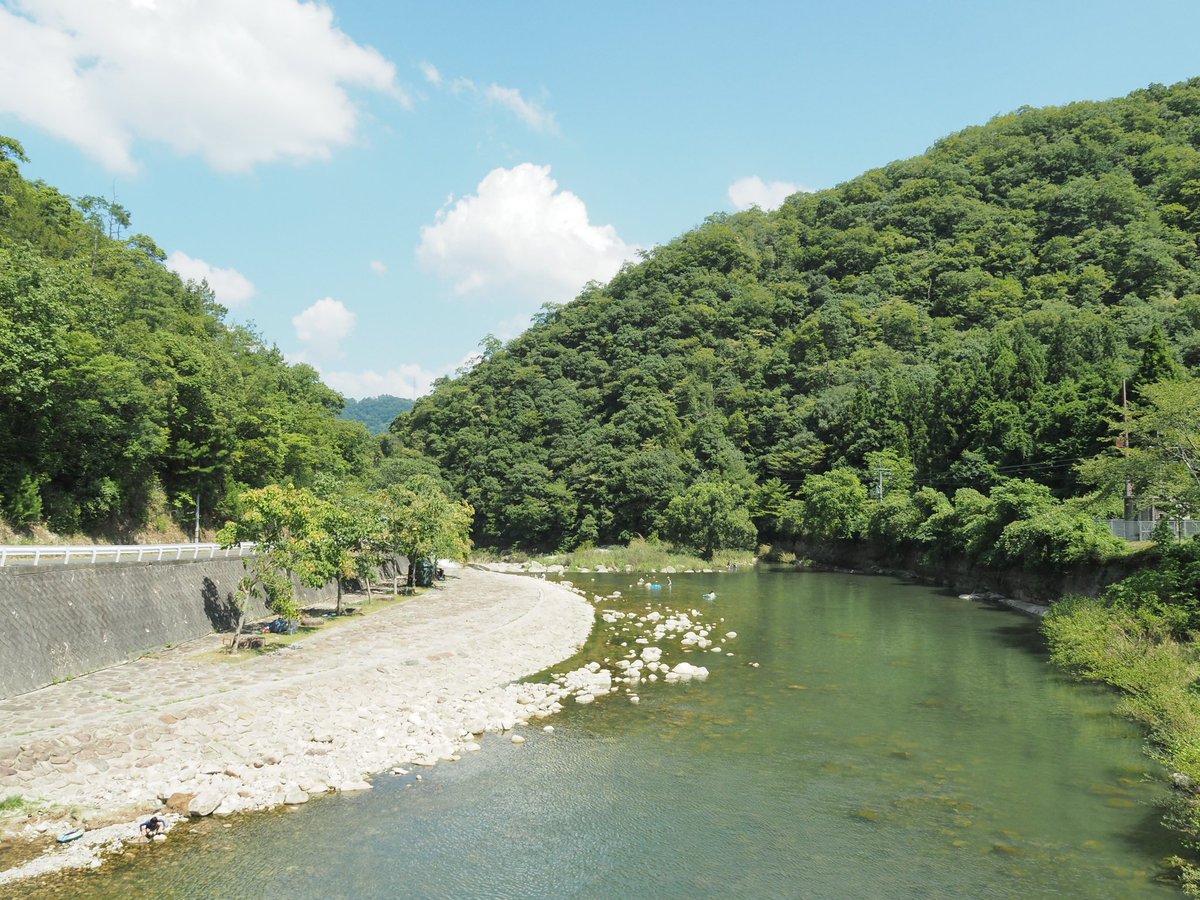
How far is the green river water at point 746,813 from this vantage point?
12164 mm

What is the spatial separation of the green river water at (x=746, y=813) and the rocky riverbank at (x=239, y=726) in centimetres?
85

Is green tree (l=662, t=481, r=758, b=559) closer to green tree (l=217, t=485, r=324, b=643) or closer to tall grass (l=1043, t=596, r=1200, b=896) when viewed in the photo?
tall grass (l=1043, t=596, r=1200, b=896)

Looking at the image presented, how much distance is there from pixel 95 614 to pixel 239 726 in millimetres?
7373

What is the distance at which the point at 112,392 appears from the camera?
35.0m

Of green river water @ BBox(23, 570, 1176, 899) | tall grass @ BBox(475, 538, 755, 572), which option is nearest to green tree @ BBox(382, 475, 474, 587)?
green river water @ BBox(23, 570, 1176, 899)

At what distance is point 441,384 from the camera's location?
128375 millimetres

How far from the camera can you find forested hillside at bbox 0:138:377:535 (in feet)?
104

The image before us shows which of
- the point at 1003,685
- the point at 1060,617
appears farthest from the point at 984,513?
the point at 1003,685

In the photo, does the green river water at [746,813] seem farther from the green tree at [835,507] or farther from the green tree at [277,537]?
the green tree at [835,507]

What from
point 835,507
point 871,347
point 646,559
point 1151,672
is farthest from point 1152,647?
point 871,347

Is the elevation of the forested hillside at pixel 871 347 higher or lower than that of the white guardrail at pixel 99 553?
higher

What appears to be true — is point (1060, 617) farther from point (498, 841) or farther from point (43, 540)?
point (43, 540)

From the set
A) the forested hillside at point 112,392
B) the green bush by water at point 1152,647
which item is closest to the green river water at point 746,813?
the green bush by water at point 1152,647

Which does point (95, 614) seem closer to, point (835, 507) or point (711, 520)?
point (711, 520)
